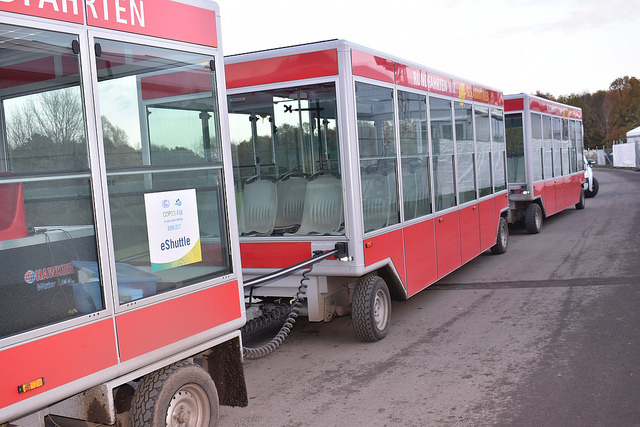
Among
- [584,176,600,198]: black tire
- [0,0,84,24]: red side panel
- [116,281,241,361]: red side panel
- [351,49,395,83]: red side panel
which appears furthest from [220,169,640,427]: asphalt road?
[584,176,600,198]: black tire

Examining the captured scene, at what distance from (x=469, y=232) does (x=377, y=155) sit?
336cm

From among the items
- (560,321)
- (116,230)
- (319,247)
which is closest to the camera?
(116,230)

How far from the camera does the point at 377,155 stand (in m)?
6.74

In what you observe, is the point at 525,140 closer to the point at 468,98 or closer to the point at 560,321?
the point at 468,98

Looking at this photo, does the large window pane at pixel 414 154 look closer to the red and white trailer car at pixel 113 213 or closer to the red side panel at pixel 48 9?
the red and white trailer car at pixel 113 213

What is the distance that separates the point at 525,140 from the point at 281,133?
8.84 m

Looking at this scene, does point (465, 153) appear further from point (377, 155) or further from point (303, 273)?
point (303, 273)

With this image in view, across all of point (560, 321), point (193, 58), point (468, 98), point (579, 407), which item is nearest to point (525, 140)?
point (468, 98)

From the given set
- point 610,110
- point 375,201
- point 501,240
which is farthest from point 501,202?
point 610,110

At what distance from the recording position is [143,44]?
12.1ft

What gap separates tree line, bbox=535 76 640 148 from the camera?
74062 millimetres

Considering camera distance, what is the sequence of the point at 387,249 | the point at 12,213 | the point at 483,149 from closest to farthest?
the point at 12,213
the point at 387,249
the point at 483,149

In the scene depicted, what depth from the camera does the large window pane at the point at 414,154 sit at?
731 cm

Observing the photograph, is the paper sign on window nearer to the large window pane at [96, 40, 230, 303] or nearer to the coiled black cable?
the large window pane at [96, 40, 230, 303]
